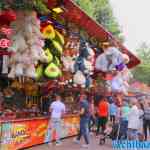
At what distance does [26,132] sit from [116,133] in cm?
435

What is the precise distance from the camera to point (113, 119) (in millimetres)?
19500

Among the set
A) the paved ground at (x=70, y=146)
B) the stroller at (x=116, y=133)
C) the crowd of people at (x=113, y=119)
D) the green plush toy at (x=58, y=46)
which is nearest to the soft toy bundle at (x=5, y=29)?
the green plush toy at (x=58, y=46)

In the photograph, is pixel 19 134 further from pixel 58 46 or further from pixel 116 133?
pixel 116 133

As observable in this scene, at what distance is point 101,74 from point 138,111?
9.64ft

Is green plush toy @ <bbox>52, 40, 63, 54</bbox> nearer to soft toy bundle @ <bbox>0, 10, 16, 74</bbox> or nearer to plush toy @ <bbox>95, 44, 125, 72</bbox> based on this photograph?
soft toy bundle @ <bbox>0, 10, 16, 74</bbox>

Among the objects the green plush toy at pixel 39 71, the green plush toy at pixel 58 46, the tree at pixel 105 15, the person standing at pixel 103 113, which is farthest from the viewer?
the tree at pixel 105 15

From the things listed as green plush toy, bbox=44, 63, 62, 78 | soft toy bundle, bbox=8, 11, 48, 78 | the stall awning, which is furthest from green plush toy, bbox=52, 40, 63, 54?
soft toy bundle, bbox=8, 11, 48, 78

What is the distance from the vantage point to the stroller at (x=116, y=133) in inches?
679

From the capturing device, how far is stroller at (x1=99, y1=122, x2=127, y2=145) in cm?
1725

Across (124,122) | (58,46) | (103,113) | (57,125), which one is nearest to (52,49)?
(58,46)

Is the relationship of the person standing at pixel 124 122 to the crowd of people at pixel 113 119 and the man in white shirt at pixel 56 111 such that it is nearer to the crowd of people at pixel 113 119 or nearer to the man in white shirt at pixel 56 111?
the crowd of people at pixel 113 119

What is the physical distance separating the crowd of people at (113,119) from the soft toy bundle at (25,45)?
10.1ft

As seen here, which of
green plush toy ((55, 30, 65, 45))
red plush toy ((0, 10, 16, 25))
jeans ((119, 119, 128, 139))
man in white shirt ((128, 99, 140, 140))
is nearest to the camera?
red plush toy ((0, 10, 16, 25))

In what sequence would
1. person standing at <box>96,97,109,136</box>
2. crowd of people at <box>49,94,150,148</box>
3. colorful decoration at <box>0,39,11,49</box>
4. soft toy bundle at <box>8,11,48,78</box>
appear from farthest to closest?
person standing at <box>96,97,109,136</box> → crowd of people at <box>49,94,150,148</box> → soft toy bundle at <box>8,11,48,78</box> → colorful decoration at <box>0,39,11,49</box>
